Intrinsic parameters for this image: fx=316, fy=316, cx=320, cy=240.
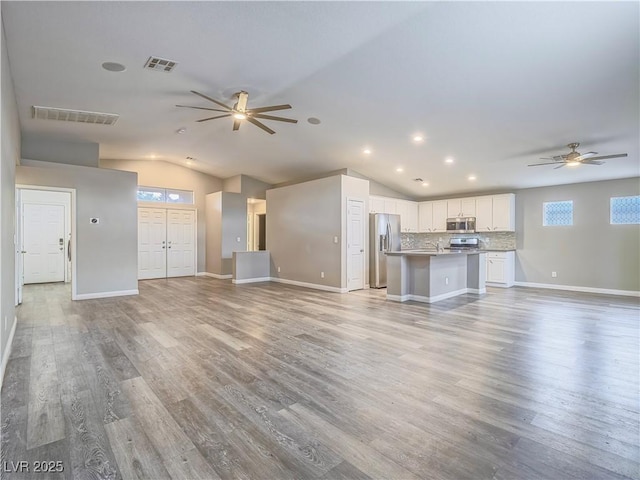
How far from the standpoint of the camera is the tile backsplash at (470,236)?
8550 millimetres

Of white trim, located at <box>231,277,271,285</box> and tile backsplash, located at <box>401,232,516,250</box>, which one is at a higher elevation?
tile backsplash, located at <box>401,232,516,250</box>

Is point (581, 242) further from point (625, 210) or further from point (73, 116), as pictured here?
point (73, 116)

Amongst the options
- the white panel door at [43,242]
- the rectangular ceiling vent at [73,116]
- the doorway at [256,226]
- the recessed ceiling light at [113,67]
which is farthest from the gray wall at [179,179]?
the recessed ceiling light at [113,67]

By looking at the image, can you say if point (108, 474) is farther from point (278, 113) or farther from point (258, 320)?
point (278, 113)

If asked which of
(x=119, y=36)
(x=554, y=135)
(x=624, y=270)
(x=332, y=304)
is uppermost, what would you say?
(x=119, y=36)

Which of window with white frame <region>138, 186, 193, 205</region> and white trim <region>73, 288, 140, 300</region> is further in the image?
window with white frame <region>138, 186, 193, 205</region>

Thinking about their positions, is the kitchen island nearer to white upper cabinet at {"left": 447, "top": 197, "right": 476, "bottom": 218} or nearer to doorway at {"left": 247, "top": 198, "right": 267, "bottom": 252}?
white upper cabinet at {"left": 447, "top": 197, "right": 476, "bottom": 218}

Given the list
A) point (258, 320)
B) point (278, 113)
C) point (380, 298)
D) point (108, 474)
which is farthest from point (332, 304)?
point (108, 474)

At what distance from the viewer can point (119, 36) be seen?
3.20 m

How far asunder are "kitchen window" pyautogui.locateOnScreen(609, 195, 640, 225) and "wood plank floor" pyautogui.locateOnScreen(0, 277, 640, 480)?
3.33 m

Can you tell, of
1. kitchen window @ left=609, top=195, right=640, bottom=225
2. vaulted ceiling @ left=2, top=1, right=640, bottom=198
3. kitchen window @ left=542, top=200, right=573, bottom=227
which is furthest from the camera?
kitchen window @ left=542, top=200, right=573, bottom=227

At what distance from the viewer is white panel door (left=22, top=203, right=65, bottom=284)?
7.93m

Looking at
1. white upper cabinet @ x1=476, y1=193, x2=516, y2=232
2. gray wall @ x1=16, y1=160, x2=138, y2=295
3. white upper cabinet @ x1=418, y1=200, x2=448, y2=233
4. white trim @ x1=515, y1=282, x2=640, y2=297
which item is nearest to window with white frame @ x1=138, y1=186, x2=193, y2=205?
gray wall @ x1=16, y1=160, x2=138, y2=295

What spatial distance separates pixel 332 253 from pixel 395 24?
4.97 metres
